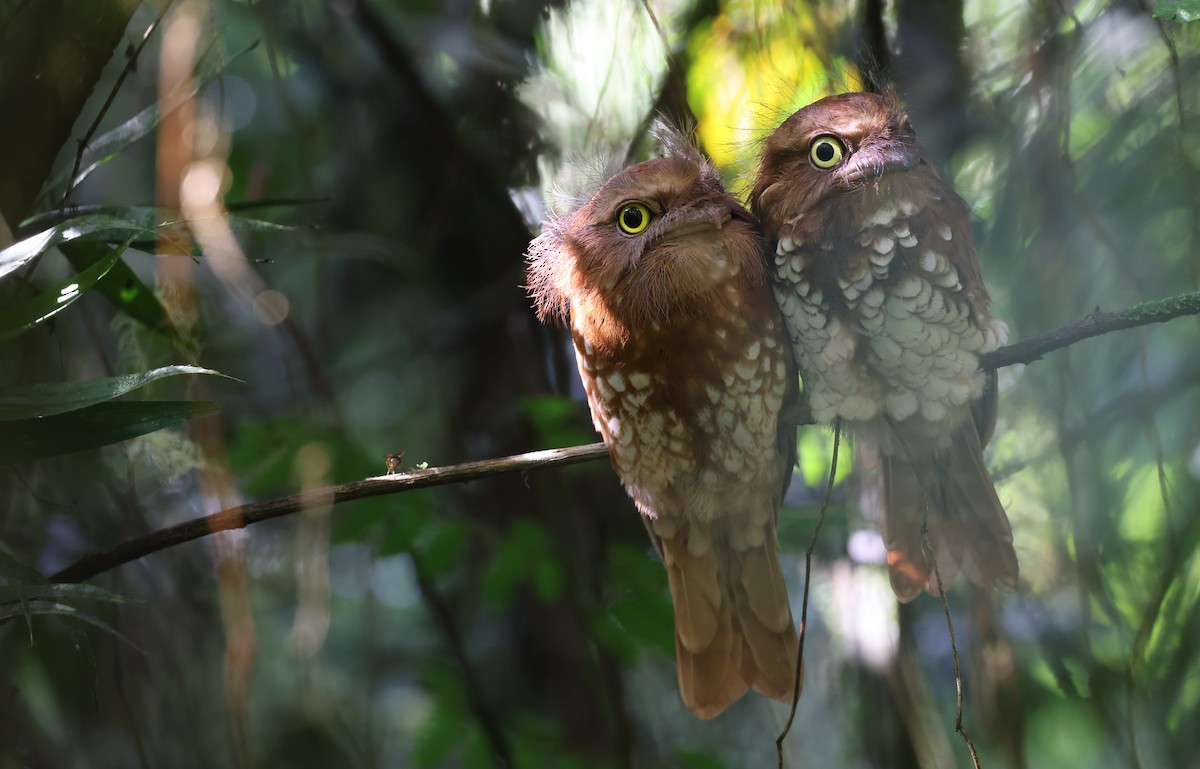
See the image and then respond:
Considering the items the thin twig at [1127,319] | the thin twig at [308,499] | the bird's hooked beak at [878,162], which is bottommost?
the thin twig at [1127,319]

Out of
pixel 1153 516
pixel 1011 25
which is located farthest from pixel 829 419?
pixel 1011 25

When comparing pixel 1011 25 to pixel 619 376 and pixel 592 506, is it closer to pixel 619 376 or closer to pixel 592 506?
pixel 619 376

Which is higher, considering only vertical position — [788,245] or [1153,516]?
[788,245]

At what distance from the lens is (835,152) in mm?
1754

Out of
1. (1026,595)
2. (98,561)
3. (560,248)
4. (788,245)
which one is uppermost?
(560,248)

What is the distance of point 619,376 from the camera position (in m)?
1.87

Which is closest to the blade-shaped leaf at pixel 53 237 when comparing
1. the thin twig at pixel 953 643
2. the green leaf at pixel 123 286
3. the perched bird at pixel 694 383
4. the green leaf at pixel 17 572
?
the green leaf at pixel 123 286

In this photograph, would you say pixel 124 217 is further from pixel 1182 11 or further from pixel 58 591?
pixel 1182 11

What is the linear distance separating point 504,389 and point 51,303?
196 cm

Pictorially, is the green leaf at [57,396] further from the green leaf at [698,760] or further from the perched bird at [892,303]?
the green leaf at [698,760]

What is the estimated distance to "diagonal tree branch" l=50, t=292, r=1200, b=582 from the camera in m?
1.42

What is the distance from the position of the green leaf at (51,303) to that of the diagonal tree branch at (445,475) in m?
0.41

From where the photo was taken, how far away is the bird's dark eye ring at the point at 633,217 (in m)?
1.81

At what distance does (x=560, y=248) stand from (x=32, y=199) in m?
1.07
